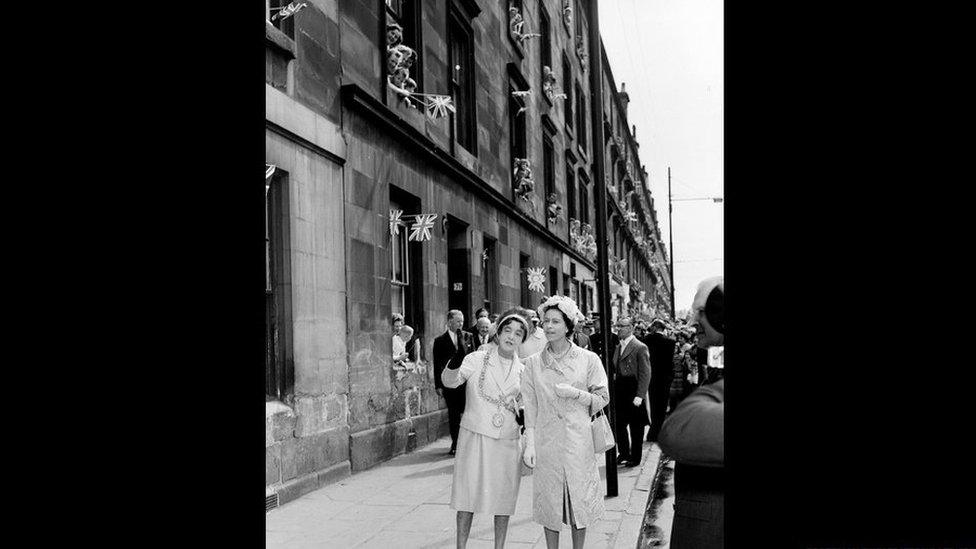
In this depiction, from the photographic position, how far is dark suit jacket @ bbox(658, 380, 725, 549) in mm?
2730

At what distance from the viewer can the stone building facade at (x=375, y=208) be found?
27.9 ft

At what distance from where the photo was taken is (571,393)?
559 centimetres

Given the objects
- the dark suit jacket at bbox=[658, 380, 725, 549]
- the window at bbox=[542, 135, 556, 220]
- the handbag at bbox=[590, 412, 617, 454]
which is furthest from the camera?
the window at bbox=[542, 135, 556, 220]

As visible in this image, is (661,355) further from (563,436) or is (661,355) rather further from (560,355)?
(563,436)

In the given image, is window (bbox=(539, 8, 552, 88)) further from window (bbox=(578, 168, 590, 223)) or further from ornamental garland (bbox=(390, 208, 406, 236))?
ornamental garland (bbox=(390, 208, 406, 236))

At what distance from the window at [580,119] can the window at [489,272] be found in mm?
14690

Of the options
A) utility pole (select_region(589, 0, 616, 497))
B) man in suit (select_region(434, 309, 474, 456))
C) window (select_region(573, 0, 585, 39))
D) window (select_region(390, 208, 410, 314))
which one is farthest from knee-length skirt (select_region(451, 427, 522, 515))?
window (select_region(573, 0, 585, 39))

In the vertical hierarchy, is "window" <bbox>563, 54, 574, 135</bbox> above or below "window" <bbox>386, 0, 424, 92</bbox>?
above

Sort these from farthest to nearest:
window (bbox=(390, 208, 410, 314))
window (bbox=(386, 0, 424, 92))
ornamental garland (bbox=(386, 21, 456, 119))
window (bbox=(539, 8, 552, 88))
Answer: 1. window (bbox=(539, 8, 552, 88))
2. window (bbox=(386, 0, 424, 92))
3. window (bbox=(390, 208, 410, 314))
4. ornamental garland (bbox=(386, 21, 456, 119))

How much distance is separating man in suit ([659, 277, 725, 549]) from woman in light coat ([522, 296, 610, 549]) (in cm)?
258

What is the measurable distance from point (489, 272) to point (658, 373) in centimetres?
569
